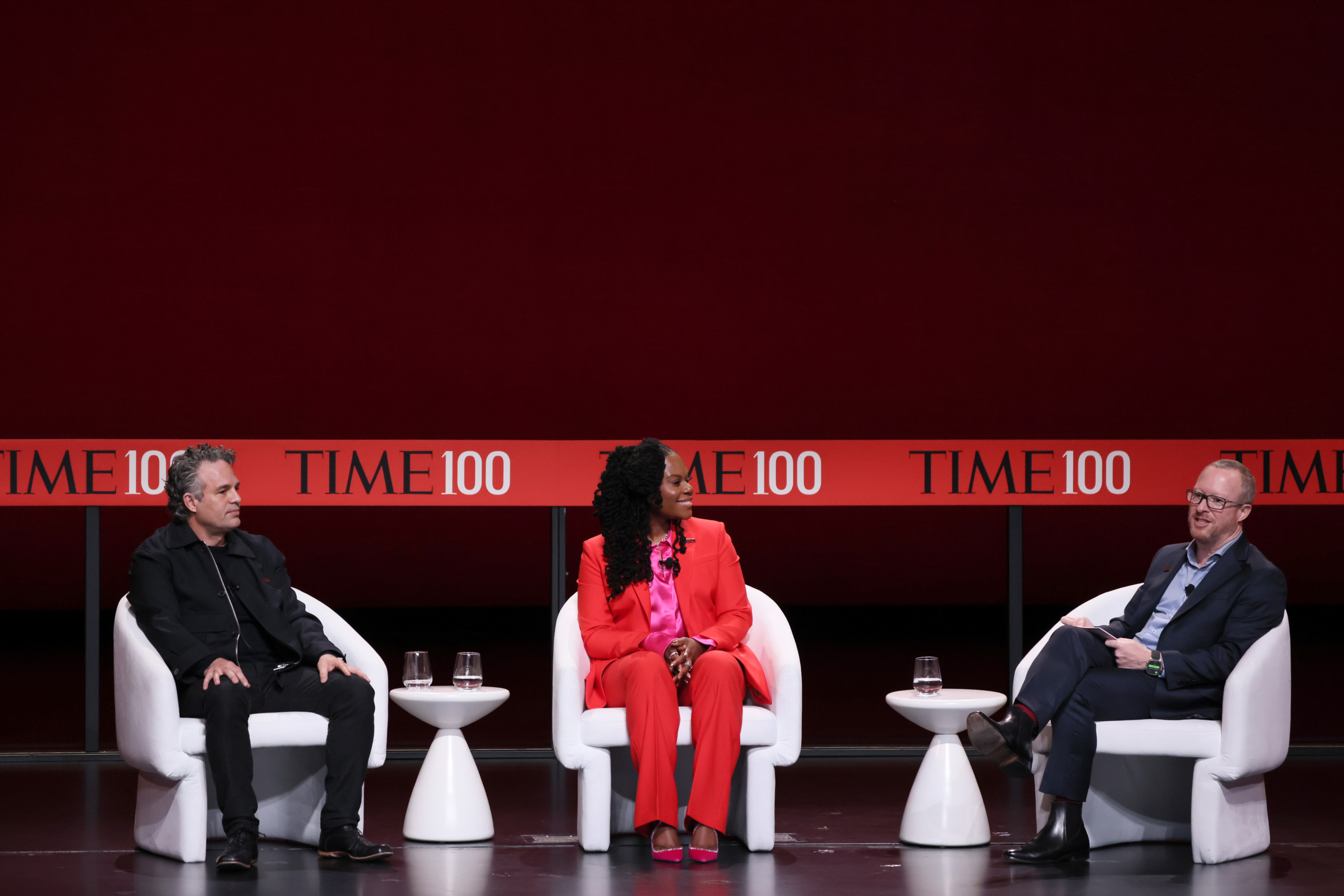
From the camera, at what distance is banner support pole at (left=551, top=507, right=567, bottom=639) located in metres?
5.42

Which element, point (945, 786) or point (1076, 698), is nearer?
point (1076, 698)

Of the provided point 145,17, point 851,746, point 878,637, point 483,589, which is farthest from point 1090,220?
point 145,17

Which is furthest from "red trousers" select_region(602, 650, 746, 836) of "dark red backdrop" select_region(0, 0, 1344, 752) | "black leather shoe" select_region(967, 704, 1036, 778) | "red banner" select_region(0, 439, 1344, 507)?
"dark red backdrop" select_region(0, 0, 1344, 752)

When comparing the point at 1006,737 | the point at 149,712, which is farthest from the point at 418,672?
the point at 1006,737

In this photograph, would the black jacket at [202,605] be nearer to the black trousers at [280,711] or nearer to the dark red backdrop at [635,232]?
the black trousers at [280,711]

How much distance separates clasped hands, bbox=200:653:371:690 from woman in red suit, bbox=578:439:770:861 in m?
0.63

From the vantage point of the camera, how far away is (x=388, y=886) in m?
3.57

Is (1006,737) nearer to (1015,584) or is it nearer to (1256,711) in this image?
(1256,711)

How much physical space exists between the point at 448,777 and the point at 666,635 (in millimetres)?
689

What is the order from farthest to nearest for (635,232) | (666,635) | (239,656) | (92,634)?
(635,232)
(92,634)
(666,635)
(239,656)

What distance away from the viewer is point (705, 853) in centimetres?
381

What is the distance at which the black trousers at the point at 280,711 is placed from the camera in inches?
146

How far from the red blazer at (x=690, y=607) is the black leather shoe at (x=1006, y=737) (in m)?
0.57

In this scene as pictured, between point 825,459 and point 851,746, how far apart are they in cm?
102
